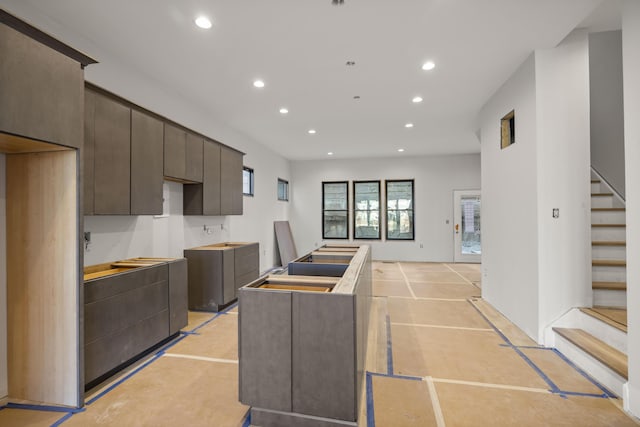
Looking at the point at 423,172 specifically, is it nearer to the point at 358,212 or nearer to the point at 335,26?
the point at 358,212

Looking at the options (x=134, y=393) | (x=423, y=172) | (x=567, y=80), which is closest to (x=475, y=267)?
(x=423, y=172)

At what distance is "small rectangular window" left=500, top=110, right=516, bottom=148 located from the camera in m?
3.93

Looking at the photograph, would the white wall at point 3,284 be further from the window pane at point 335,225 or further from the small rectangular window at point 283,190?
the window pane at point 335,225

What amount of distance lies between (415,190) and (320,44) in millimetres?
6699

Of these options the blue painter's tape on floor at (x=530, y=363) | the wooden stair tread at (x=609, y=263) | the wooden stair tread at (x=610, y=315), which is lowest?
the blue painter's tape on floor at (x=530, y=363)

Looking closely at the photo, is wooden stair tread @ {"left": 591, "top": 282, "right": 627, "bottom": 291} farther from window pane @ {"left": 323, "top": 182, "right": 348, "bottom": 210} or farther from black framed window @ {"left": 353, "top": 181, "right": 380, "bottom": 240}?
window pane @ {"left": 323, "top": 182, "right": 348, "bottom": 210}

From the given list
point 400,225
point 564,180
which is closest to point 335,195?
point 400,225

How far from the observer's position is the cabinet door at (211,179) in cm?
451

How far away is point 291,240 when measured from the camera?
8781mm

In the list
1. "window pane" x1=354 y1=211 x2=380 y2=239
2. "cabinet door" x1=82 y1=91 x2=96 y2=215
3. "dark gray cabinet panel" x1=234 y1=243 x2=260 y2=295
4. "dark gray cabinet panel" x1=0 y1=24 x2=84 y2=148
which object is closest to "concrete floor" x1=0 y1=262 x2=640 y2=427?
"dark gray cabinet panel" x1=234 y1=243 x2=260 y2=295

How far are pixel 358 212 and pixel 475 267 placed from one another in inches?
141

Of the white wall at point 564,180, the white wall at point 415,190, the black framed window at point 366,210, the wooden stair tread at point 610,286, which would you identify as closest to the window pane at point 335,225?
the white wall at point 415,190

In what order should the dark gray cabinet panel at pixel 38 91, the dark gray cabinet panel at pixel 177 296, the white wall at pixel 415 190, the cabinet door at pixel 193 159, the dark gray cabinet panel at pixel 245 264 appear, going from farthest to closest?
the white wall at pixel 415 190, the dark gray cabinet panel at pixel 245 264, the cabinet door at pixel 193 159, the dark gray cabinet panel at pixel 177 296, the dark gray cabinet panel at pixel 38 91

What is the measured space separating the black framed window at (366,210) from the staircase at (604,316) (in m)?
5.72
